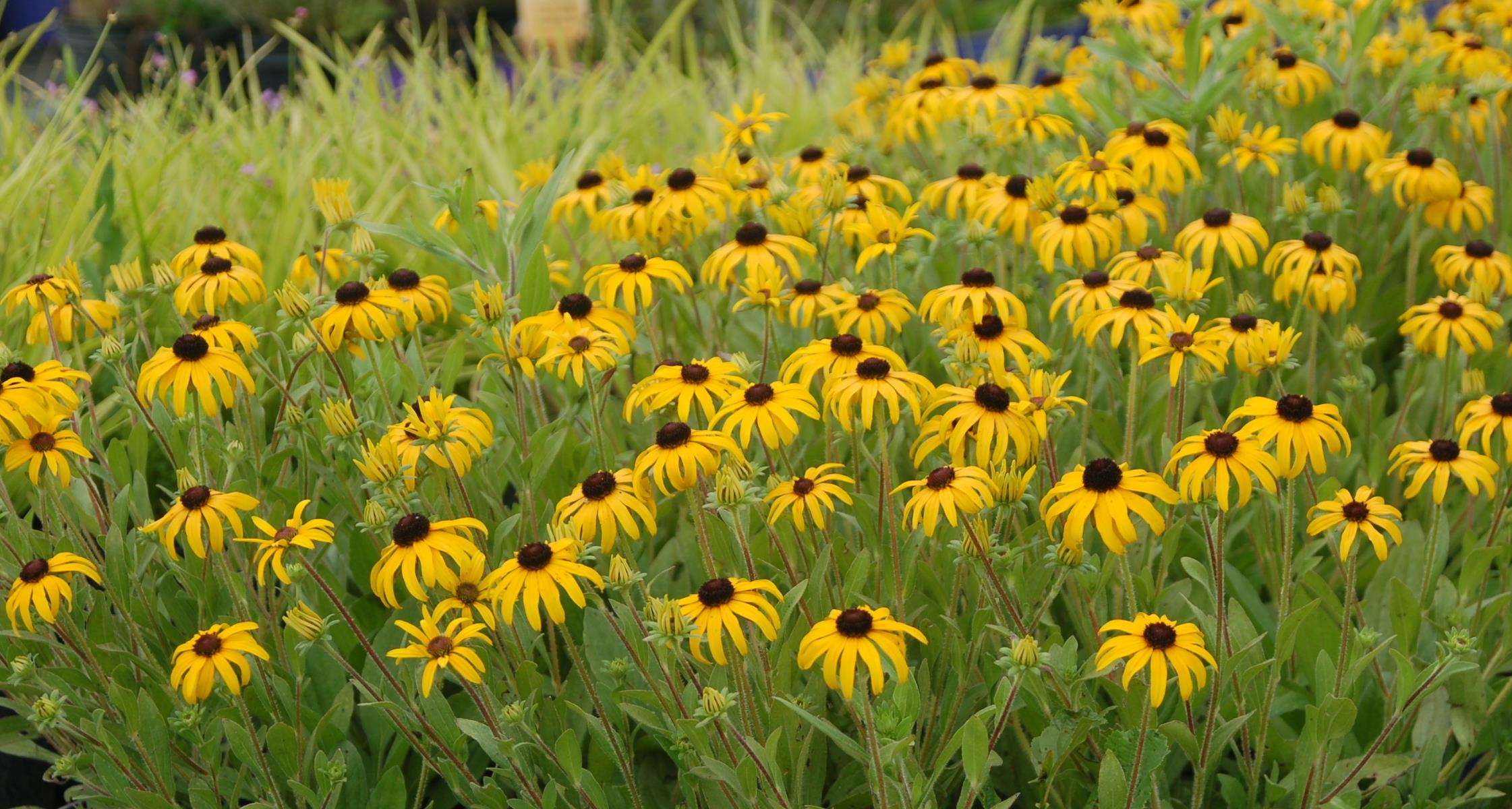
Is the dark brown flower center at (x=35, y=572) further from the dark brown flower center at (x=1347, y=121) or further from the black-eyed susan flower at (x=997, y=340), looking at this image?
the dark brown flower center at (x=1347, y=121)

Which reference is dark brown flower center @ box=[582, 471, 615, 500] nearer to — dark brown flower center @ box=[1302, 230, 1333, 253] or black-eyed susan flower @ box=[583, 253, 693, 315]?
black-eyed susan flower @ box=[583, 253, 693, 315]

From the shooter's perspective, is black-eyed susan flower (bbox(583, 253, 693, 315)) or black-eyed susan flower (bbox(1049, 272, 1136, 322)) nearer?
black-eyed susan flower (bbox(1049, 272, 1136, 322))

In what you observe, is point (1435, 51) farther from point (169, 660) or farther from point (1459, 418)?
point (169, 660)

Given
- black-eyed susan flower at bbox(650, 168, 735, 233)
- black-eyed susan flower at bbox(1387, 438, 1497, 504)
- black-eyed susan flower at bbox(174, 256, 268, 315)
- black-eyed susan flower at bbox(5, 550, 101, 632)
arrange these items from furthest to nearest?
black-eyed susan flower at bbox(650, 168, 735, 233) → black-eyed susan flower at bbox(174, 256, 268, 315) → black-eyed susan flower at bbox(1387, 438, 1497, 504) → black-eyed susan flower at bbox(5, 550, 101, 632)

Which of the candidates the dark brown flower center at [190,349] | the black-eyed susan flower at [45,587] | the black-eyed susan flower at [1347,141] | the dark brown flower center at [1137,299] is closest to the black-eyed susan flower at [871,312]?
the dark brown flower center at [1137,299]

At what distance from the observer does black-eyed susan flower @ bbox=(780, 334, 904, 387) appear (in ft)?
6.63

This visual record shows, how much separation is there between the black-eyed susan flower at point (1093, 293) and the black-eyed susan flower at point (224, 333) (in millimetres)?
1413

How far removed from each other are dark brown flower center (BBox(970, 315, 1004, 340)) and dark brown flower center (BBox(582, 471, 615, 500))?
688mm

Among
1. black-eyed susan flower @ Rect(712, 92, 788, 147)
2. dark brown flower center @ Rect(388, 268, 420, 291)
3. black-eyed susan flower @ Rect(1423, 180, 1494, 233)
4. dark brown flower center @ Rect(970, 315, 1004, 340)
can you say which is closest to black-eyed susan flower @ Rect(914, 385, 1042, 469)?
dark brown flower center @ Rect(970, 315, 1004, 340)

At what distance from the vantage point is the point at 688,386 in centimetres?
202

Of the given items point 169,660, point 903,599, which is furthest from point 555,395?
point 903,599

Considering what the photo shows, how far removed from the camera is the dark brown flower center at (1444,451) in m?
2.02

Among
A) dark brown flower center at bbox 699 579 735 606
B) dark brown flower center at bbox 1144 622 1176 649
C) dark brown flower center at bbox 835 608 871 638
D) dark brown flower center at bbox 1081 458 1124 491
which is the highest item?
dark brown flower center at bbox 1081 458 1124 491

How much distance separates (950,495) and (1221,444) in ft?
1.26
